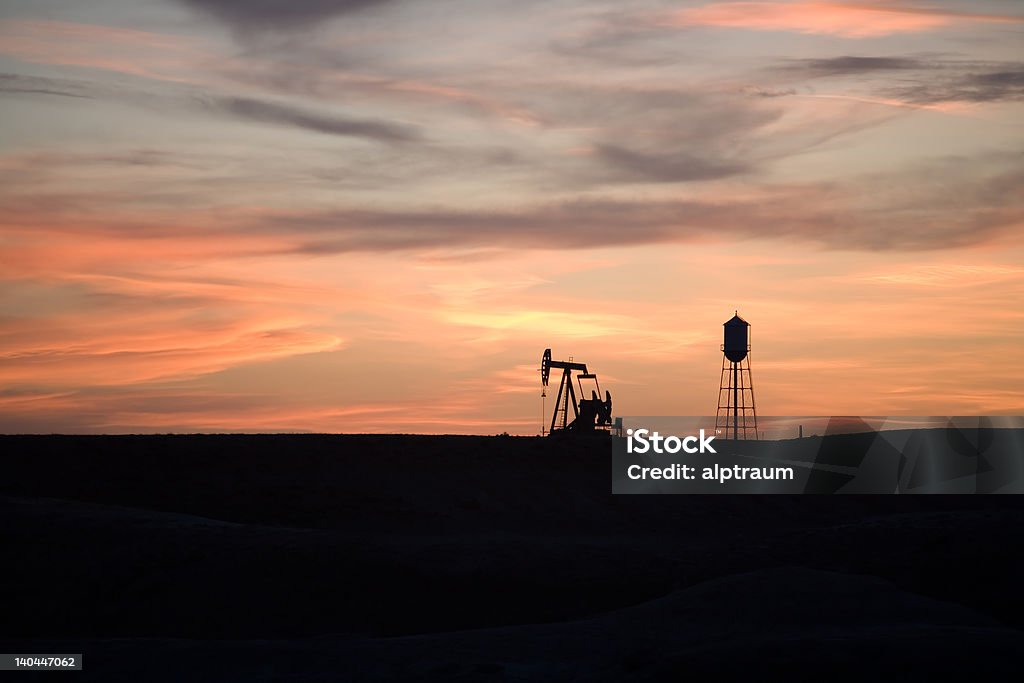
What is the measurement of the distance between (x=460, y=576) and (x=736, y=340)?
4850 centimetres

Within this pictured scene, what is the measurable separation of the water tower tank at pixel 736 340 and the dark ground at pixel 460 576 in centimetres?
2500

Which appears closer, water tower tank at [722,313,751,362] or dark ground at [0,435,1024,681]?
dark ground at [0,435,1024,681]

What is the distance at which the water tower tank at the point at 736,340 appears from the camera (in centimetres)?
7238

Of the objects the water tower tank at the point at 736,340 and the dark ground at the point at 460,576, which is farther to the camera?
the water tower tank at the point at 736,340

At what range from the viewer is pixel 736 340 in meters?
72.6

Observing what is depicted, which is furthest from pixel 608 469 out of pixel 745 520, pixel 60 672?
pixel 60 672

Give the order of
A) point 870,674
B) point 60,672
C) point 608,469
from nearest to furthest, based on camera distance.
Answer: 1. point 870,674
2. point 60,672
3. point 608,469

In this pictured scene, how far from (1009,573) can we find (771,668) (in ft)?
43.2

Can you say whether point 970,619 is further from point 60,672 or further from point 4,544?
point 4,544

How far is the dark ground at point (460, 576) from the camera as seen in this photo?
1742cm

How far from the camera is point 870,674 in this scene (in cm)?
1527

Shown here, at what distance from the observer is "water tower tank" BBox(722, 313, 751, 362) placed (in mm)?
72375

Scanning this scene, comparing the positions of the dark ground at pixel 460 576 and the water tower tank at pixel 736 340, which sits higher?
the water tower tank at pixel 736 340

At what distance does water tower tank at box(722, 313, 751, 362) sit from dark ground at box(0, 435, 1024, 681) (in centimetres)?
2500
